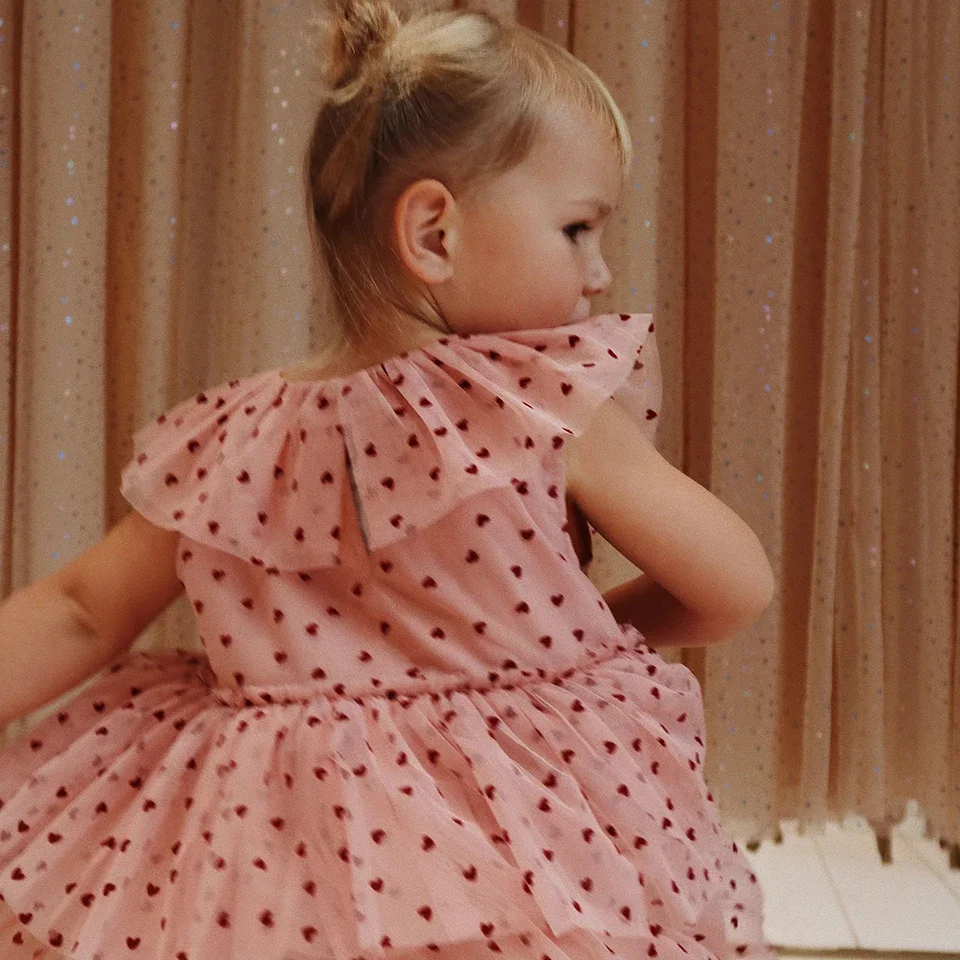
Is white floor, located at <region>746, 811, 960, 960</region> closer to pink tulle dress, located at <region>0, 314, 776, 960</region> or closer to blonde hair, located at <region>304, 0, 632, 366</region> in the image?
pink tulle dress, located at <region>0, 314, 776, 960</region>

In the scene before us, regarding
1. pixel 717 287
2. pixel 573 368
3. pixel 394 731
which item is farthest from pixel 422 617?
pixel 717 287

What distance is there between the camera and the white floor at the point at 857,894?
118 cm

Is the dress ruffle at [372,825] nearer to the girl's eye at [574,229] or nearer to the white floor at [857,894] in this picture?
the girl's eye at [574,229]

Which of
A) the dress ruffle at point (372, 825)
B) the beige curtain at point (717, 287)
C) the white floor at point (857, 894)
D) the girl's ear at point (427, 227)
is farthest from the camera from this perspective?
the beige curtain at point (717, 287)

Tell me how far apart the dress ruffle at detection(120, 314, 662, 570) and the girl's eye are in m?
0.06

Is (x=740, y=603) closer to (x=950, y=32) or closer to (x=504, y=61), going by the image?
(x=504, y=61)

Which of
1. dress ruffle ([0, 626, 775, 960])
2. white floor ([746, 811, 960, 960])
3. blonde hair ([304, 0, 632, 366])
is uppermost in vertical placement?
blonde hair ([304, 0, 632, 366])

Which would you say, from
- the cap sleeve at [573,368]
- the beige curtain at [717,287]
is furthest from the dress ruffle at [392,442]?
the beige curtain at [717,287]

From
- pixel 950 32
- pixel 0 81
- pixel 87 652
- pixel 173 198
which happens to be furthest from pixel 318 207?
pixel 950 32

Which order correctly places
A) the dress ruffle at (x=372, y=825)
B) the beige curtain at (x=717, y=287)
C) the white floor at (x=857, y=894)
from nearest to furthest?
the dress ruffle at (x=372, y=825), the white floor at (x=857, y=894), the beige curtain at (x=717, y=287)

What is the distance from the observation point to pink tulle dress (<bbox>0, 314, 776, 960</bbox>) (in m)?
0.60

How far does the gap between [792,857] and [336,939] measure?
0.98 m

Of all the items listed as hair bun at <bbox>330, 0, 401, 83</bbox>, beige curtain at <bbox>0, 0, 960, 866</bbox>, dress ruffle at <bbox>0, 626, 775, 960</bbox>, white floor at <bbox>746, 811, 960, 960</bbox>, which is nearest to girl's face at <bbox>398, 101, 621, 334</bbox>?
hair bun at <bbox>330, 0, 401, 83</bbox>

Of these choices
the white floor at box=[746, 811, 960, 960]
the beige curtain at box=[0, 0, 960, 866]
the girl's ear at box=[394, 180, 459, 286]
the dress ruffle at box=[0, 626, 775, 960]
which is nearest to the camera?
the dress ruffle at box=[0, 626, 775, 960]
